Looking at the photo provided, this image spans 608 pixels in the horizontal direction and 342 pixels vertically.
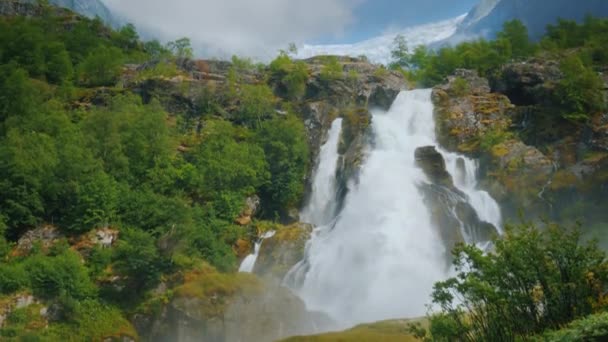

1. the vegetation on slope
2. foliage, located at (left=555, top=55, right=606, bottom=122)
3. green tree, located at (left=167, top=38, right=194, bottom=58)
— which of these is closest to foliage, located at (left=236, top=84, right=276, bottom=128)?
the vegetation on slope

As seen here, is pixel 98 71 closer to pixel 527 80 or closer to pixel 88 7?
pixel 527 80

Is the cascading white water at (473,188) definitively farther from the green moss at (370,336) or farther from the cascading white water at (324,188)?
the green moss at (370,336)

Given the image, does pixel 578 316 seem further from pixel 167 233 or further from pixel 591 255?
pixel 167 233

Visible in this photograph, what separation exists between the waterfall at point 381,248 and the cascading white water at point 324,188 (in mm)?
414

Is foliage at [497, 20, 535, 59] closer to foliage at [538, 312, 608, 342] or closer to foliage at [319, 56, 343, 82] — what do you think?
Answer: foliage at [319, 56, 343, 82]

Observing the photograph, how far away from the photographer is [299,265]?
107ft

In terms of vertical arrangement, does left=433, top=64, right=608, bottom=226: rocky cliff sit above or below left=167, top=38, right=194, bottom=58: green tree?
below

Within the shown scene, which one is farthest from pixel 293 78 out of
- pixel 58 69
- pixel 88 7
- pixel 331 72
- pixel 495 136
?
pixel 88 7

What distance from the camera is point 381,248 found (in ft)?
104

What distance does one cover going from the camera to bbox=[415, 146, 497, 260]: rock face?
32781mm

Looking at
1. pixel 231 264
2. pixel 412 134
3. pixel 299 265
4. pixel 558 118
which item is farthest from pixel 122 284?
pixel 558 118

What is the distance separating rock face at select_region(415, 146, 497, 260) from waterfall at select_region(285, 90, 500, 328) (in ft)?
1.84

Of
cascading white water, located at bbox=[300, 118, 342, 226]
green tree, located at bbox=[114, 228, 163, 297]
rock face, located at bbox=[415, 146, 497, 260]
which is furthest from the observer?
cascading white water, located at bbox=[300, 118, 342, 226]

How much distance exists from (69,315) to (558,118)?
1533 inches
